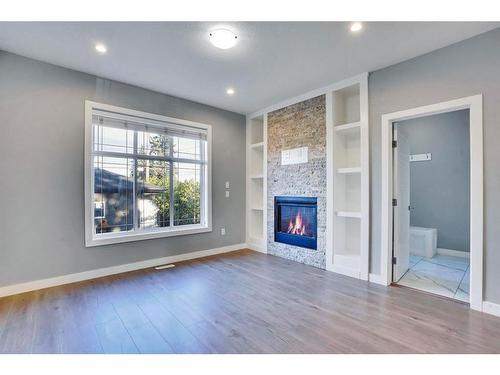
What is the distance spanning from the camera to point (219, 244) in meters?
4.93

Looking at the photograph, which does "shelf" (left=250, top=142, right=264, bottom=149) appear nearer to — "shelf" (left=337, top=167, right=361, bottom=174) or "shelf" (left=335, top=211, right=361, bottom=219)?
"shelf" (left=337, top=167, right=361, bottom=174)

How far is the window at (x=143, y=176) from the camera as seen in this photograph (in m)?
3.64

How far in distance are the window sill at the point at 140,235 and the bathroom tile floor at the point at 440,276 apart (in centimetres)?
326

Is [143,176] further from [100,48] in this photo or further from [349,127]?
[349,127]

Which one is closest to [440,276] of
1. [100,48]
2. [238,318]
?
[238,318]

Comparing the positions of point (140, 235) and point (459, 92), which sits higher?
point (459, 92)

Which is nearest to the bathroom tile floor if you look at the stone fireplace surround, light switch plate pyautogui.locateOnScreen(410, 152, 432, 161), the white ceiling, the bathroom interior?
the bathroom interior

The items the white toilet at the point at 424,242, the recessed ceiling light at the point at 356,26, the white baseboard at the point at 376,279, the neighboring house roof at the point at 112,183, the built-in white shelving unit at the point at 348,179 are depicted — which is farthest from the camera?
the white toilet at the point at 424,242

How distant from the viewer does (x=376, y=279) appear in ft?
10.9

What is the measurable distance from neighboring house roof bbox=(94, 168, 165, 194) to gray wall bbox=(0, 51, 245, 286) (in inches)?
10.9

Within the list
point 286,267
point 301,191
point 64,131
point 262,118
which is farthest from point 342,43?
point 64,131

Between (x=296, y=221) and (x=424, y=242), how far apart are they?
2.41 metres

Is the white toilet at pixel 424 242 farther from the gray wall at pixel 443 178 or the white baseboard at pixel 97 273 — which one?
the white baseboard at pixel 97 273

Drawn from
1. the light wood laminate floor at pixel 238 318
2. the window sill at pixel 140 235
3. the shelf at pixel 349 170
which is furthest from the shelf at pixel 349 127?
the window sill at pixel 140 235
